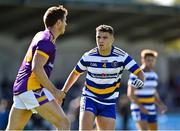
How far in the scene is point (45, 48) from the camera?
8.86 meters

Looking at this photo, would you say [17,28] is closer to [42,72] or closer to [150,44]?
[150,44]

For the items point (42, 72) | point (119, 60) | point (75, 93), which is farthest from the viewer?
point (75, 93)

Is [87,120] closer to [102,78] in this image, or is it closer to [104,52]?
[102,78]

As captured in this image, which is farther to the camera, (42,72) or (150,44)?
(150,44)

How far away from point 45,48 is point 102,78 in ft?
5.53

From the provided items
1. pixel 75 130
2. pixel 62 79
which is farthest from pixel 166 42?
pixel 75 130

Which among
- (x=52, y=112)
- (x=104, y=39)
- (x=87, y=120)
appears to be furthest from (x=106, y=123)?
(x=52, y=112)

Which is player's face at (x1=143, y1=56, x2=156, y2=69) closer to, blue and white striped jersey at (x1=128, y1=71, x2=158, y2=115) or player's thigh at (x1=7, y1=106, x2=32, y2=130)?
blue and white striped jersey at (x1=128, y1=71, x2=158, y2=115)

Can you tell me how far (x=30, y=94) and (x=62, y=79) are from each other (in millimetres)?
26291

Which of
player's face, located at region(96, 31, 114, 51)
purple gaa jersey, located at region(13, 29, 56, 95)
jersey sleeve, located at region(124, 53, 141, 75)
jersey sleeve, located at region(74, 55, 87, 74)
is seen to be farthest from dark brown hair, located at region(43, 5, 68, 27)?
jersey sleeve, located at region(124, 53, 141, 75)

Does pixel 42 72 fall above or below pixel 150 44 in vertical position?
above

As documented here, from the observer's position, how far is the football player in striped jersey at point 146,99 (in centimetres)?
1329

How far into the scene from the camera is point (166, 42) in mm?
39438

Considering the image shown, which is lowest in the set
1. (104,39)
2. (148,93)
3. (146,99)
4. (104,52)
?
(146,99)
